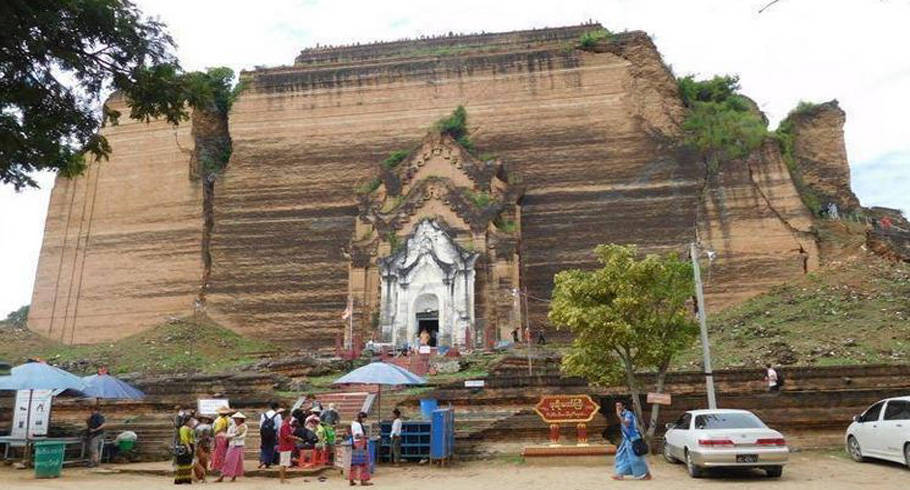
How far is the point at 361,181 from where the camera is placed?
34250 mm

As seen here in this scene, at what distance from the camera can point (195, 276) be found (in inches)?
1361

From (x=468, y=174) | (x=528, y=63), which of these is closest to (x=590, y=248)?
(x=468, y=174)

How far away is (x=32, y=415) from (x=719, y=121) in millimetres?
26988

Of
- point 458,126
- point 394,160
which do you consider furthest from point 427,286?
point 458,126

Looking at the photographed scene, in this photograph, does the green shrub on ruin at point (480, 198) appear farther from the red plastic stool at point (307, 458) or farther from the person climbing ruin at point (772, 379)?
the red plastic stool at point (307, 458)

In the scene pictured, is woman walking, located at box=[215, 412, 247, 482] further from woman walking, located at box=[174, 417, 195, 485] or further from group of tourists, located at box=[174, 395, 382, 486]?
woman walking, located at box=[174, 417, 195, 485]

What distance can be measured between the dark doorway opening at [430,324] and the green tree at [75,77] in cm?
2077

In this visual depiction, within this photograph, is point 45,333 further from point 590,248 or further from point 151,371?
point 590,248

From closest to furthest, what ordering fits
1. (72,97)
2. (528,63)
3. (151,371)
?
(72,97)
(151,371)
(528,63)

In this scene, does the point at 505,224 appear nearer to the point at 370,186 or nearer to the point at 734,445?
the point at 370,186

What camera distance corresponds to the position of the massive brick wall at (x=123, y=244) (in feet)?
114

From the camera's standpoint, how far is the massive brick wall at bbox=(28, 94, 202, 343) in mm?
34656

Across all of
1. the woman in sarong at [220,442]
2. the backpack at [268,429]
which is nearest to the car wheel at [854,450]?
the backpack at [268,429]

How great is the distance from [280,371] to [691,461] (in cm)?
1490
